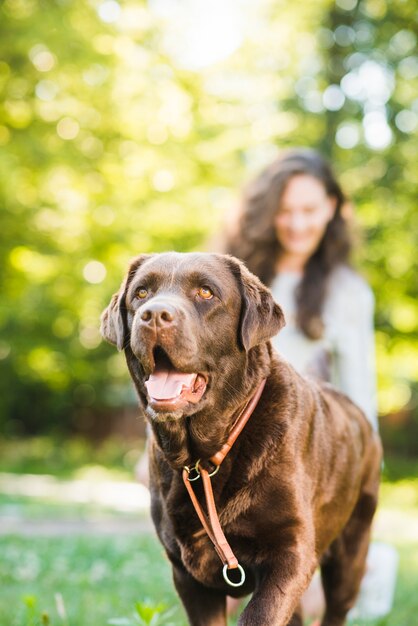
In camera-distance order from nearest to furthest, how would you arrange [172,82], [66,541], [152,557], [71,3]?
[152,557] < [66,541] < [71,3] < [172,82]

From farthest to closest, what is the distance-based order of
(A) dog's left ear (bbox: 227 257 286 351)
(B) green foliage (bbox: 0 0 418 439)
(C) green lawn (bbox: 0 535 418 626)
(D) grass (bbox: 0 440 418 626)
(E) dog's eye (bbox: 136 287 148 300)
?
(B) green foliage (bbox: 0 0 418 439), (C) green lawn (bbox: 0 535 418 626), (D) grass (bbox: 0 440 418 626), (E) dog's eye (bbox: 136 287 148 300), (A) dog's left ear (bbox: 227 257 286 351)

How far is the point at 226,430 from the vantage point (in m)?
3.32

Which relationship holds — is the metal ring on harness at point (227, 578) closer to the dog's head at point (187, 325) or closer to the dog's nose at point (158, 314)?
the dog's head at point (187, 325)

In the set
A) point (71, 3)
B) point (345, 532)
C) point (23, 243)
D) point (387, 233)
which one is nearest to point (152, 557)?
point (345, 532)

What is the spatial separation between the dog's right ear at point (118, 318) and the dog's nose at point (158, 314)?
1.45 ft

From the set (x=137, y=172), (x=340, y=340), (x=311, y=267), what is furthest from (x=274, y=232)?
(x=137, y=172)

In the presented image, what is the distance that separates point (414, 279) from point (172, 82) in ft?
23.9

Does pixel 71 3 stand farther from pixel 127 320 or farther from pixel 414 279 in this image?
pixel 127 320

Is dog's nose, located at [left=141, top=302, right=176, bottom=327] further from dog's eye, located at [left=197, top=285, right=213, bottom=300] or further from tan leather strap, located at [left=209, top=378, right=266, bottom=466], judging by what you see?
tan leather strap, located at [left=209, top=378, right=266, bottom=466]

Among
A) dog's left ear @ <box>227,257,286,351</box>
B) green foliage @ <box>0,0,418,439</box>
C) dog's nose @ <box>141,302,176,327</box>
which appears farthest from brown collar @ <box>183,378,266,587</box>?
green foliage @ <box>0,0,418,439</box>

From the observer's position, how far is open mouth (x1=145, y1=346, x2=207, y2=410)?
3049mm

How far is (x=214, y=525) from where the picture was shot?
3.08 metres

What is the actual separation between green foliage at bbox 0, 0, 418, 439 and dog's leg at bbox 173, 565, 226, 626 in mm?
10723

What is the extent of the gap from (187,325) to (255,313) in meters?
0.34
